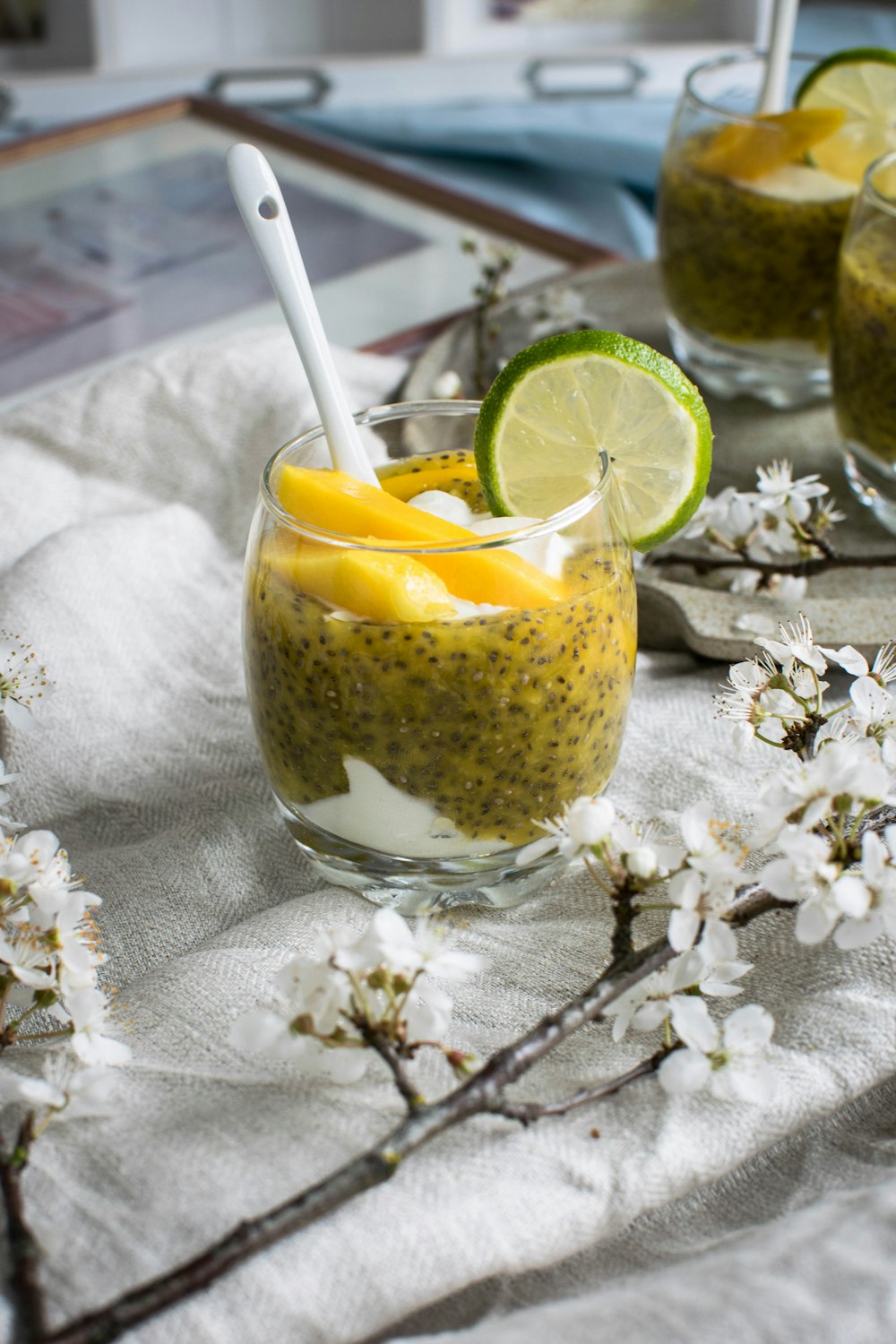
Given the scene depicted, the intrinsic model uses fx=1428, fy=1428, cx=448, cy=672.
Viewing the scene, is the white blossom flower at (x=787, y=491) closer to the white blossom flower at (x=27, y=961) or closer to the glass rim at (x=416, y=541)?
the glass rim at (x=416, y=541)

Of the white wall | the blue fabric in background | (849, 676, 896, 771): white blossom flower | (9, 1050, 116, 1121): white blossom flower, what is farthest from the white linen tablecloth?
the white wall

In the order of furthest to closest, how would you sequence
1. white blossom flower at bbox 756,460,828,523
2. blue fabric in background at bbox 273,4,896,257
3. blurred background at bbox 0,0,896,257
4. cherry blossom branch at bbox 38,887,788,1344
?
blurred background at bbox 0,0,896,257 < blue fabric in background at bbox 273,4,896,257 < white blossom flower at bbox 756,460,828,523 < cherry blossom branch at bbox 38,887,788,1344

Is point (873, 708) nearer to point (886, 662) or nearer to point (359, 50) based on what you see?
point (886, 662)

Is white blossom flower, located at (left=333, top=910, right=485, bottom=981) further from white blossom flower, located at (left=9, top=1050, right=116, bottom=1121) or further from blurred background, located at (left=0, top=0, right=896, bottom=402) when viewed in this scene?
blurred background, located at (left=0, top=0, right=896, bottom=402)

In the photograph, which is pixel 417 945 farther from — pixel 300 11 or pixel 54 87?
pixel 300 11

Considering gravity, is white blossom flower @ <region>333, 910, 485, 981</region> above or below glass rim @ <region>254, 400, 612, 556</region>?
below

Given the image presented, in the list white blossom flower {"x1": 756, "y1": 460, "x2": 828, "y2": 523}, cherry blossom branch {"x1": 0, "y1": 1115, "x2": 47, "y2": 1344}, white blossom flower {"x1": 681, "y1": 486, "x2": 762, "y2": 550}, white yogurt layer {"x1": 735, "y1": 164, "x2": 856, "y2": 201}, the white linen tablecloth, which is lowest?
the white linen tablecloth

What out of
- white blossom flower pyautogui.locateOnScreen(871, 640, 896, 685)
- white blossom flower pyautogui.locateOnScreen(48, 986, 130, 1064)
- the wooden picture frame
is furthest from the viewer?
the wooden picture frame
